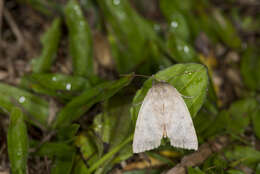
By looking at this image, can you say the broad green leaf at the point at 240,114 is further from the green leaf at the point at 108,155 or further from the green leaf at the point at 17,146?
the green leaf at the point at 17,146

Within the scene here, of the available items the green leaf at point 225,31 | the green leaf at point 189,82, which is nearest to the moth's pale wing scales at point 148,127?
the green leaf at point 189,82

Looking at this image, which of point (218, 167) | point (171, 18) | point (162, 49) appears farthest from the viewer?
point (171, 18)

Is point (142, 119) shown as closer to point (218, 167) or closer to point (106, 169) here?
point (106, 169)

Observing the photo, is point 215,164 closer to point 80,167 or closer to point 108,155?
point 108,155

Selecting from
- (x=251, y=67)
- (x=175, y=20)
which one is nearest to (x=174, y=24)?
(x=175, y=20)

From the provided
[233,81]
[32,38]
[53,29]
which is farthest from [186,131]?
[32,38]
